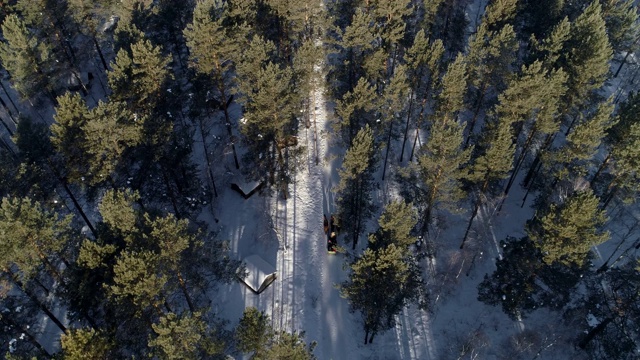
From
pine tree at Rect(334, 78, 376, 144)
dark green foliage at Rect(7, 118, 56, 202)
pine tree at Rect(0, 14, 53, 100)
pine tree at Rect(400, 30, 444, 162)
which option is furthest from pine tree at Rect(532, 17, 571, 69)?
pine tree at Rect(0, 14, 53, 100)

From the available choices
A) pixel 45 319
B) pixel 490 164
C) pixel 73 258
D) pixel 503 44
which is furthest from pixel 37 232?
pixel 503 44

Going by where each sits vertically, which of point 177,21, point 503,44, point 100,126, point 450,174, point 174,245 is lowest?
point 174,245

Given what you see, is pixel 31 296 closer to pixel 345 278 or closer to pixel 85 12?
pixel 345 278

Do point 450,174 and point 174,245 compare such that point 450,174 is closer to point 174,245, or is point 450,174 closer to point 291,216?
point 291,216

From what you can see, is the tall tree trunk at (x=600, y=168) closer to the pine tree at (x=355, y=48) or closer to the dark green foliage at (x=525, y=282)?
the dark green foliage at (x=525, y=282)

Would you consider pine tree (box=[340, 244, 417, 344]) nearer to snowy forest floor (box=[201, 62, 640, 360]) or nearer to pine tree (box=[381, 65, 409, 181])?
snowy forest floor (box=[201, 62, 640, 360])
